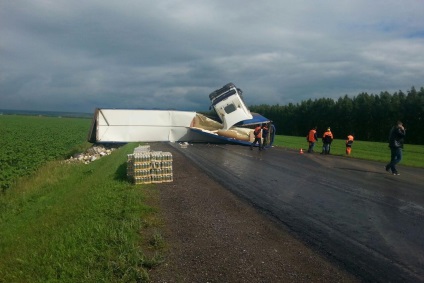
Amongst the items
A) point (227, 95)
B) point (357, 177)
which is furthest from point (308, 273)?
point (227, 95)

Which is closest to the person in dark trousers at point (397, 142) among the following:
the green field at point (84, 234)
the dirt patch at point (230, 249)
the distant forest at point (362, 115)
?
the dirt patch at point (230, 249)

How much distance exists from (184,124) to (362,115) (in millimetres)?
33569

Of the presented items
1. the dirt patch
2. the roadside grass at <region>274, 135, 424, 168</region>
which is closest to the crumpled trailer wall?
the roadside grass at <region>274, 135, 424, 168</region>

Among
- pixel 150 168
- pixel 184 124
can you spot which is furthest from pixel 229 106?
pixel 150 168

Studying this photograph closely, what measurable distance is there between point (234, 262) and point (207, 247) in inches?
30.2

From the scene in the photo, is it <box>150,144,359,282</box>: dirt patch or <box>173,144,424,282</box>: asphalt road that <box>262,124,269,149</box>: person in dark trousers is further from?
<box>150,144,359,282</box>: dirt patch

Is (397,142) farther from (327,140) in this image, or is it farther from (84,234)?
(84,234)

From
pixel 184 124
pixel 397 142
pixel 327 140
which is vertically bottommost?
Result: pixel 327 140

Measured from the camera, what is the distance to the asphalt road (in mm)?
6129

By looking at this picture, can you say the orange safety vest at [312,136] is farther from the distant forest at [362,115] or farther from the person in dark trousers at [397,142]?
the distant forest at [362,115]

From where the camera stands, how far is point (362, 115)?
55.5 metres

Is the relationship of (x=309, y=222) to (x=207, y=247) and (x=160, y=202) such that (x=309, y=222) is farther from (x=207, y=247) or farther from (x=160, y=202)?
(x=160, y=202)

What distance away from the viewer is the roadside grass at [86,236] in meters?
5.90

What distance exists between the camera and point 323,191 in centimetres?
1147
